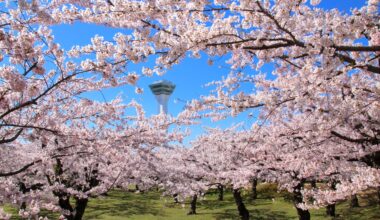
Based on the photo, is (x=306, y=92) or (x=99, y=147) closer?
(x=306, y=92)

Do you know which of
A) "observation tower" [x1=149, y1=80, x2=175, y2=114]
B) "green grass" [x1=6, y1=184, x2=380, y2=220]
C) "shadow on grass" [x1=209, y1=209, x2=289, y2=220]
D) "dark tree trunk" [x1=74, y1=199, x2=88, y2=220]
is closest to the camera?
"dark tree trunk" [x1=74, y1=199, x2=88, y2=220]

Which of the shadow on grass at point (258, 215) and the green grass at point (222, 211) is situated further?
the shadow on grass at point (258, 215)

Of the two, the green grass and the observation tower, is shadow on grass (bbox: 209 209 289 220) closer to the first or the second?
the green grass


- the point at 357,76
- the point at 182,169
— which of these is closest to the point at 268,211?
the point at 182,169

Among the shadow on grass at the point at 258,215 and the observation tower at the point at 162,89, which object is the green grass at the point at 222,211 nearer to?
the shadow on grass at the point at 258,215

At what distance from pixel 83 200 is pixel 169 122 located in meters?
4.58

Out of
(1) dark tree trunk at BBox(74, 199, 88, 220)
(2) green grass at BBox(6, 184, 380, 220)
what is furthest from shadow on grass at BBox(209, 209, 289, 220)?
(1) dark tree trunk at BBox(74, 199, 88, 220)

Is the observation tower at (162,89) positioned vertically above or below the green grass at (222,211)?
above

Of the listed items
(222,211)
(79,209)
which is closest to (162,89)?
(222,211)

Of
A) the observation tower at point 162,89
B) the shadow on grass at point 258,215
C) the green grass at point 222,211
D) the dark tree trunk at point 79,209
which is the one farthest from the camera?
the observation tower at point 162,89

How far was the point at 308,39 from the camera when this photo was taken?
16.3 ft

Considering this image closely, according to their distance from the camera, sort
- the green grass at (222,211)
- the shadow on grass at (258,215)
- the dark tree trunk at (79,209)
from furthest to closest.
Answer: the shadow on grass at (258,215)
the green grass at (222,211)
the dark tree trunk at (79,209)

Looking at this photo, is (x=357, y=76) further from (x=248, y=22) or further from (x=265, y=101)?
(x=248, y=22)

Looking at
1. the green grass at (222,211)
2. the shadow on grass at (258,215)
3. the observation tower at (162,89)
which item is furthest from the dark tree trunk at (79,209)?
the observation tower at (162,89)
